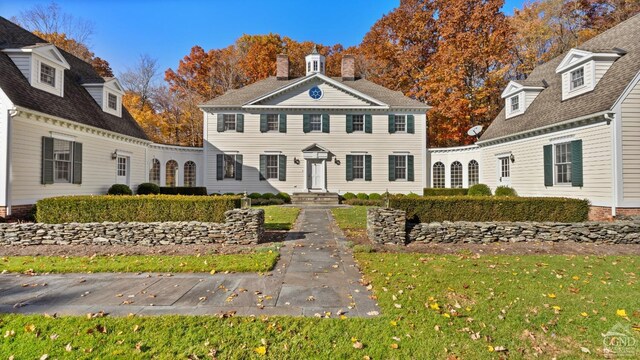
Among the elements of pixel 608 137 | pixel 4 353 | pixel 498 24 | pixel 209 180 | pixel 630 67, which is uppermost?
pixel 498 24

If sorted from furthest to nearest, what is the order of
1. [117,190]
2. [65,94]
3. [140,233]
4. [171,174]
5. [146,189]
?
1. [171,174]
2. [146,189]
3. [117,190]
4. [65,94]
5. [140,233]

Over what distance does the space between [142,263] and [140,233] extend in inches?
85.1

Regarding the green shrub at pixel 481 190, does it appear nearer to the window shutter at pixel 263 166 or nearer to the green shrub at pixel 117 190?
the window shutter at pixel 263 166

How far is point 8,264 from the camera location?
20.5ft

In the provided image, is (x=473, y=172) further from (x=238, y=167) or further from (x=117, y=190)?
(x=117, y=190)

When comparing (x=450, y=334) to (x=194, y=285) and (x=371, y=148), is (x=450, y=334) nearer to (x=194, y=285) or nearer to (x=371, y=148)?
(x=194, y=285)

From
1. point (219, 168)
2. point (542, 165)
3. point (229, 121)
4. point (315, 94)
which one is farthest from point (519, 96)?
point (219, 168)

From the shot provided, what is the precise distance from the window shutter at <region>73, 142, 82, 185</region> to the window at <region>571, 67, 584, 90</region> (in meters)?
20.5

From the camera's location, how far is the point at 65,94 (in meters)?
12.3

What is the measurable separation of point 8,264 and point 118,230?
2.16m

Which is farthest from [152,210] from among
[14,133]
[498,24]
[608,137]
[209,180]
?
[498,24]

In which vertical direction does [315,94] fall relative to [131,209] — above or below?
above

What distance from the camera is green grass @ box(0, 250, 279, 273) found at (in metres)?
5.90

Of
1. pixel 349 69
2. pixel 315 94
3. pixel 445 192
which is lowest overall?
pixel 445 192
